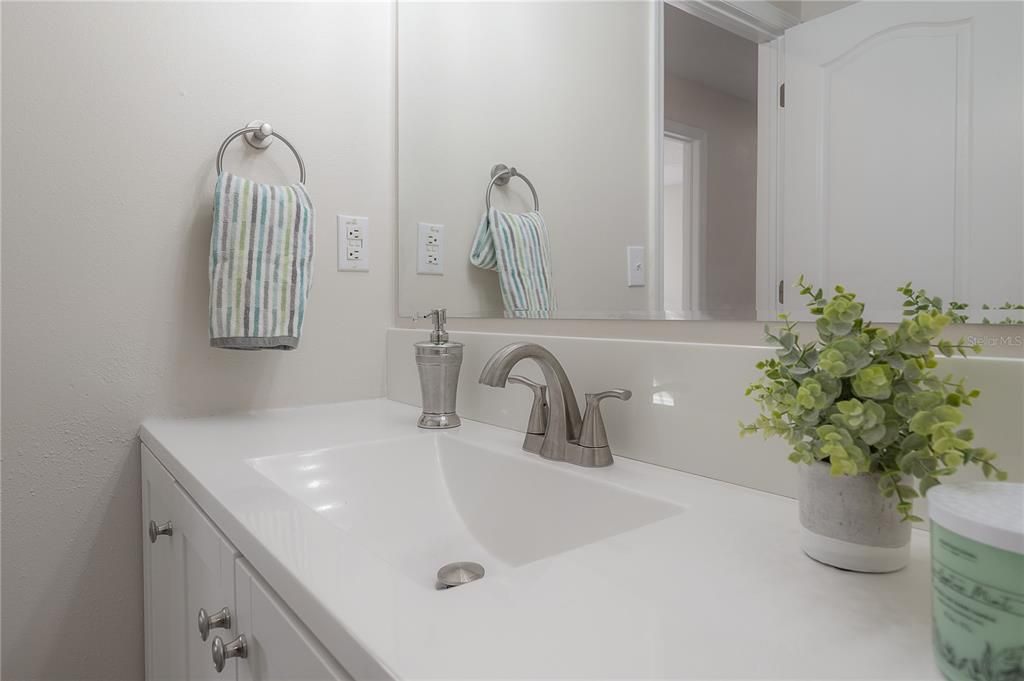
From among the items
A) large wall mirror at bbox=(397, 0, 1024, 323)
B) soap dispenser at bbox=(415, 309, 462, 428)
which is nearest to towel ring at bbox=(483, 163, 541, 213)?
large wall mirror at bbox=(397, 0, 1024, 323)

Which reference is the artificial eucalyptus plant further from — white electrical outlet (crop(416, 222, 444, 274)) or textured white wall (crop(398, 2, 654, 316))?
white electrical outlet (crop(416, 222, 444, 274))

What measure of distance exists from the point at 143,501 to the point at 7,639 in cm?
29

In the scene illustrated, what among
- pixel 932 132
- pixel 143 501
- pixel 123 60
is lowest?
pixel 143 501

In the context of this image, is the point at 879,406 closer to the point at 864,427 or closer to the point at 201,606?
the point at 864,427

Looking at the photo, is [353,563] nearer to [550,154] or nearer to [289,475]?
[289,475]

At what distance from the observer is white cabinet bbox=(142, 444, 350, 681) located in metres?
0.49

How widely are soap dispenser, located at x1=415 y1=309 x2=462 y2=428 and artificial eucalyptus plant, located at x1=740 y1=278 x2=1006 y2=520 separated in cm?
69

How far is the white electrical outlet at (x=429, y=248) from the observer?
1356mm

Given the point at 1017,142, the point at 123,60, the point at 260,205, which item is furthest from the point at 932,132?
the point at 123,60

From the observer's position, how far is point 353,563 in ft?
1.65

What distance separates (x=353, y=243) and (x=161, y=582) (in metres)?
0.74

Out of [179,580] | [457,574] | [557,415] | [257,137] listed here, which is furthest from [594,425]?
[257,137]

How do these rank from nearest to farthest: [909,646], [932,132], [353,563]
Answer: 1. [909,646]
2. [353,563]
3. [932,132]

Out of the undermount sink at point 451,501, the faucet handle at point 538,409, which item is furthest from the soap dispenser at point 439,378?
the faucet handle at point 538,409
